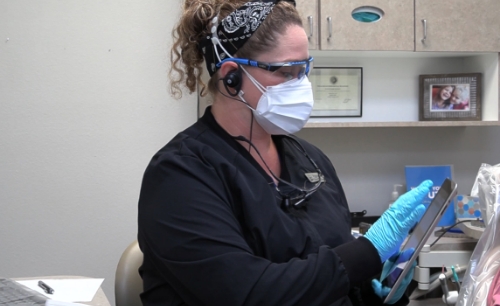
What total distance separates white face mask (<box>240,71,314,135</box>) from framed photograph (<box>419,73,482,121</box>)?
1263mm

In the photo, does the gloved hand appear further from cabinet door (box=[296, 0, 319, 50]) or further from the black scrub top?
cabinet door (box=[296, 0, 319, 50])

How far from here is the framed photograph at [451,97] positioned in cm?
228

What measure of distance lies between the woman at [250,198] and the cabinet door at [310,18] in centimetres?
81

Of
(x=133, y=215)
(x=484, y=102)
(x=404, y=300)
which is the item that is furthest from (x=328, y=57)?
(x=404, y=300)

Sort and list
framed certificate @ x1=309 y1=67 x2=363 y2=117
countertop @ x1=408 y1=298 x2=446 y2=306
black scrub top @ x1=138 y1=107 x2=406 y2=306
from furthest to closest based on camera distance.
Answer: framed certificate @ x1=309 y1=67 x2=363 y2=117 → countertop @ x1=408 y1=298 x2=446 y2=306 → black scrub top @ x1=138 y1=107 x2=406 y2=306

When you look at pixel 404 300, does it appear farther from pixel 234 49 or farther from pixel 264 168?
pixel 234 49

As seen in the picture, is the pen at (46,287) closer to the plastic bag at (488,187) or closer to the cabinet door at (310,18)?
the plastic bag at (488,187)

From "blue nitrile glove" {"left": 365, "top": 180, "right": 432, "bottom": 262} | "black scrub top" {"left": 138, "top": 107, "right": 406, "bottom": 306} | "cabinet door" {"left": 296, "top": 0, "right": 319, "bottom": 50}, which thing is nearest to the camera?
"black scrub top" {"left": 138, "top": 107, "right": 406, "bottom": 306}

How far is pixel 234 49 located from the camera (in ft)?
3.81

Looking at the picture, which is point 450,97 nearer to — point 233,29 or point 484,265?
point 484,265

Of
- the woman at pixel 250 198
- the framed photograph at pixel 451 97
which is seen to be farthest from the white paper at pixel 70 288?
the framed photograph at pixel 451 97

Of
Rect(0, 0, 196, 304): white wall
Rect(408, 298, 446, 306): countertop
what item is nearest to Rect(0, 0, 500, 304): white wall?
Rect(0, 0, 196, 304): white wall

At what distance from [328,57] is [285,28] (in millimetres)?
1175

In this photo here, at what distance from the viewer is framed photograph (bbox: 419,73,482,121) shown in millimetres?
2277
